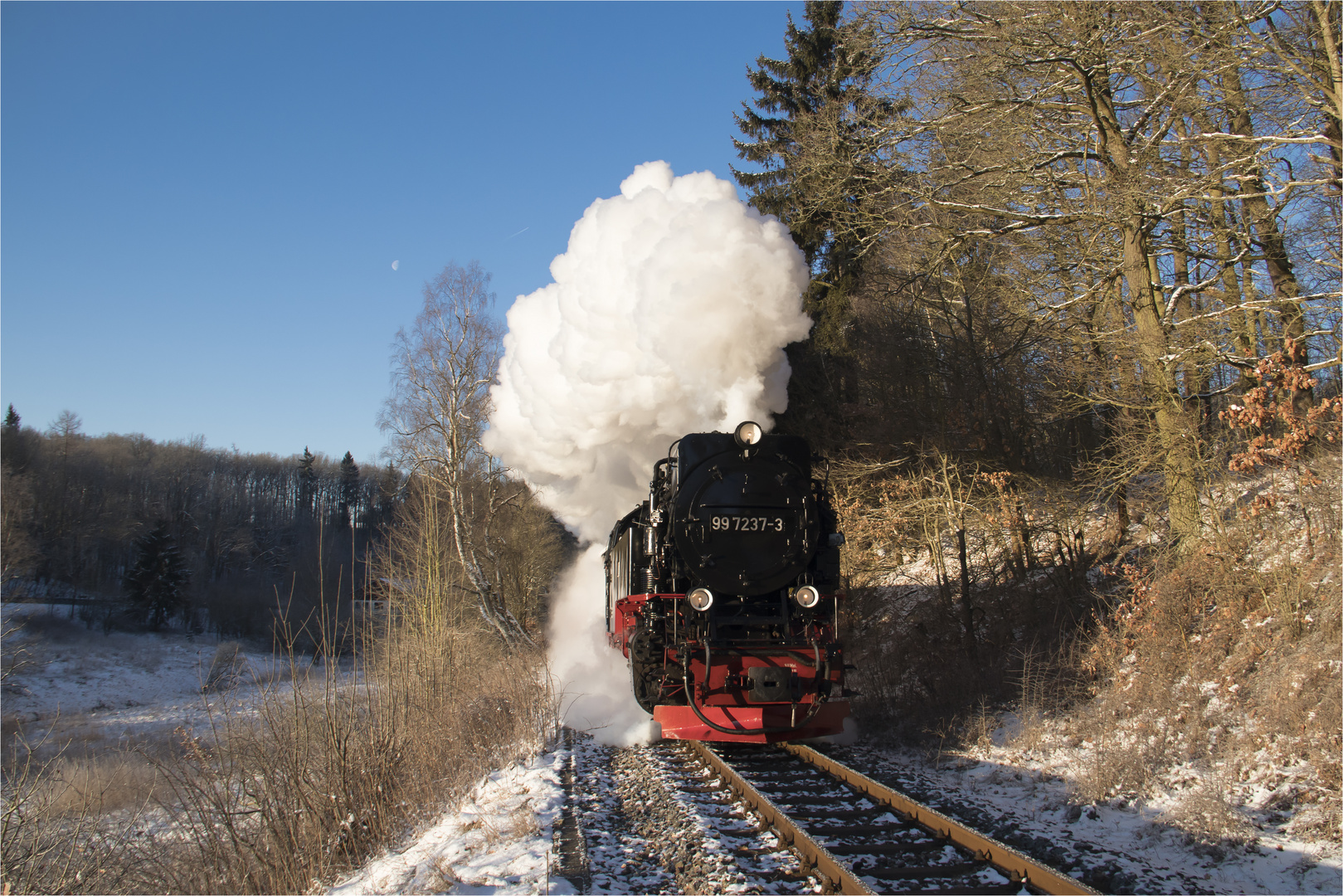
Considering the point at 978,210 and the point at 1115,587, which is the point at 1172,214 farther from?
the point at 1115,587

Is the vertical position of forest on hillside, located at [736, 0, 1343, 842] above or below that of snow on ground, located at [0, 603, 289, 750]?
above

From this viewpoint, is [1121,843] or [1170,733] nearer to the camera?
[1121,843]

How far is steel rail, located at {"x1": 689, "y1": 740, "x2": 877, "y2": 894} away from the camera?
412 cm

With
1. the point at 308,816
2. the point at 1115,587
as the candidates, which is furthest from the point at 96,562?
the point at 1115,587

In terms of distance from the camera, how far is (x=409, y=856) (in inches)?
202

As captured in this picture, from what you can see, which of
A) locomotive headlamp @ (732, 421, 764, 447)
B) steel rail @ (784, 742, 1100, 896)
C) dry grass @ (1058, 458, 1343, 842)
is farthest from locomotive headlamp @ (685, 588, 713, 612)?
dry grass @ (1058, 458, 1343, 842)

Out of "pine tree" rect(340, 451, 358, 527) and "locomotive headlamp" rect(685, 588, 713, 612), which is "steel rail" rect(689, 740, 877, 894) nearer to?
"locomotive headlamp" rect(685, 588, 713, 612)

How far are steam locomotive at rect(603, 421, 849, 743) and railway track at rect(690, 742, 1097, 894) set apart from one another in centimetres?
64

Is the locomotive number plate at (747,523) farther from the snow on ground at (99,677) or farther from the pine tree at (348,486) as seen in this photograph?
the pine tree at (348,486)

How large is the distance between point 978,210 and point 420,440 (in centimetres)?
1269

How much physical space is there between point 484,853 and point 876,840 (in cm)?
245

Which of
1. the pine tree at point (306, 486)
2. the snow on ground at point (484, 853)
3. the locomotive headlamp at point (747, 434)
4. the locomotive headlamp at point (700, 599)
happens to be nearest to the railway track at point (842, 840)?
the snow on ground at point (484, 853)

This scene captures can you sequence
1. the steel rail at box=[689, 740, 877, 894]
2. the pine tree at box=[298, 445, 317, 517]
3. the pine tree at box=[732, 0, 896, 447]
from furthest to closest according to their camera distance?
the pine tree at box=[298, 445, 317, 517] < the pine tree at box=[732, 0, 896, 447] < the steel rail at box=[689, 740, 877, 894]

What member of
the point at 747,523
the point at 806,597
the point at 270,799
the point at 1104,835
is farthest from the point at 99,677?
the point at 1104,835
